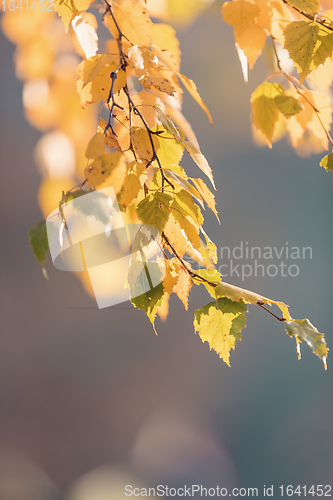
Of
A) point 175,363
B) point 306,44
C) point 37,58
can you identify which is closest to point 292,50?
point 306,44

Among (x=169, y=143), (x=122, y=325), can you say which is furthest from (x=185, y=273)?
(x=122, y=325)

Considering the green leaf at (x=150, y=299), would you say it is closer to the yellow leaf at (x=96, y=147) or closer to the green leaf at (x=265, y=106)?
the yellow leaf at (x=96, y=147)

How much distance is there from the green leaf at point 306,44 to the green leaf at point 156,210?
18cm

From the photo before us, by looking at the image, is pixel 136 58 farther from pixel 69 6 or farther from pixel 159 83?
pixel 69 6

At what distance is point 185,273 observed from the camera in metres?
0.46

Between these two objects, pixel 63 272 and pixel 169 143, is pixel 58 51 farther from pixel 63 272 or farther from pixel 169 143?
pixel 63 272

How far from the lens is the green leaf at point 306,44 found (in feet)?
1.27

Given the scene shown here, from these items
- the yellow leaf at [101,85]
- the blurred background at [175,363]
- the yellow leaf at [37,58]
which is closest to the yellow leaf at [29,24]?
the yellow leaf at [37,58]

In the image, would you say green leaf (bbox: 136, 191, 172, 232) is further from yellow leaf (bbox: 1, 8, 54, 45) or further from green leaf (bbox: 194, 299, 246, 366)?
yellow leaf (bbox: 1, 8, 54, 45)

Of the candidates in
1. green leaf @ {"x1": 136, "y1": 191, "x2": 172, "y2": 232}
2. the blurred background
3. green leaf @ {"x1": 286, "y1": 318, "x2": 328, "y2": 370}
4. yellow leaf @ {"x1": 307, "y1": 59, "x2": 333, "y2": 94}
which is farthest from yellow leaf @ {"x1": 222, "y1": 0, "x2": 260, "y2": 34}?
the blurred background

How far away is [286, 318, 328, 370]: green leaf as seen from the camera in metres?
0.43

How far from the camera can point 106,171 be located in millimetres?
324

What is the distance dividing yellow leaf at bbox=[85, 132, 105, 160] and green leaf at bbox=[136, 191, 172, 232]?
0.22 ft

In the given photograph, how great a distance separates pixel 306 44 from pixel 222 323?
0.31 meters
